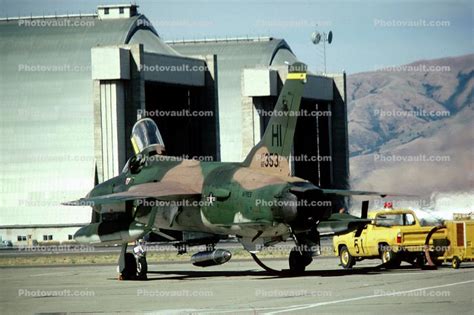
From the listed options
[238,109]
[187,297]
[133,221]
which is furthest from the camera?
[238,109]

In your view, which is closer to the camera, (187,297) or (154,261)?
(187,297)

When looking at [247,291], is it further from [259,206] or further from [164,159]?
[164,159]

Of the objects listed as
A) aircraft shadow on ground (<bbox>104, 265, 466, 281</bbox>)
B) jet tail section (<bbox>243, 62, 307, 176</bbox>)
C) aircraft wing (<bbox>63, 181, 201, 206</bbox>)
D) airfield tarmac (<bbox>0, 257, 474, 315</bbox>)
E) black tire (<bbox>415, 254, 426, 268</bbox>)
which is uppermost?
jet tail section (<bbox>243, 62, 307, 176</bbox>)

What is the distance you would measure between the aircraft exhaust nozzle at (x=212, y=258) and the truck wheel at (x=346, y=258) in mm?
5880

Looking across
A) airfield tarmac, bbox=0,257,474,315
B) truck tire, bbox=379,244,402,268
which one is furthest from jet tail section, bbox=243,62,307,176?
truck tire, bbox=379,244,402,268

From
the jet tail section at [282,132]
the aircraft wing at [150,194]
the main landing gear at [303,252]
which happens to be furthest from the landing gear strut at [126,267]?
the jet tail section at [282,132]

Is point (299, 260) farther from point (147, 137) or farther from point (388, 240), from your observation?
point (147, 137)

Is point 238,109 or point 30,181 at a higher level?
point 238,109

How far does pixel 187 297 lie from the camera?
27.5 m

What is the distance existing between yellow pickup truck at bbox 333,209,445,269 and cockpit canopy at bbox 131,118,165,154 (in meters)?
6.94

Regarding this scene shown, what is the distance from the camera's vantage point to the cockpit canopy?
1519 inches

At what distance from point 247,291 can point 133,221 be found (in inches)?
354

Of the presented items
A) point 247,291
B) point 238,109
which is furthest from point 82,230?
point 238,109

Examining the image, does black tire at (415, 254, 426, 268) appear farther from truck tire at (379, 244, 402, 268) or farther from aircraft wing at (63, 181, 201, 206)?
aircraft wing at (63, 181, 201, 206)
